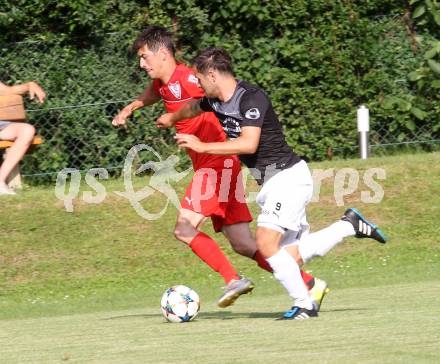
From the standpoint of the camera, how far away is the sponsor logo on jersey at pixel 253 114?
7.86 m

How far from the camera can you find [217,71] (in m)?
8.16

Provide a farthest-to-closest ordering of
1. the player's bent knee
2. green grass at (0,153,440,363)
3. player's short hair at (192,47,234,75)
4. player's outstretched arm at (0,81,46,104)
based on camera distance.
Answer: player's outstretched arm at (0,81,46,104) < the player's bent knee < player's short hair at (192,47,234,75) < green grass at (0,153,440,363)

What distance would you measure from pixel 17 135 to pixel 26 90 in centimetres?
50

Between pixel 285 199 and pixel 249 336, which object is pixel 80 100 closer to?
pixel 285 199

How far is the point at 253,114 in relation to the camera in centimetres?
787

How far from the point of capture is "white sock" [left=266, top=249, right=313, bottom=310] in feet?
25.8

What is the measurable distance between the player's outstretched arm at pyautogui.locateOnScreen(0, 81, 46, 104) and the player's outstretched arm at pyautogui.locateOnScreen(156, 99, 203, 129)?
365cm

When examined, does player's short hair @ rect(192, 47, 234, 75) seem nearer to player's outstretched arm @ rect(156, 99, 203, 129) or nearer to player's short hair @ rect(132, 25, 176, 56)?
player's outstretched arm @ rect(156, 99, 203, 129)

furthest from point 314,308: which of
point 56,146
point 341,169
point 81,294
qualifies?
point 56,146

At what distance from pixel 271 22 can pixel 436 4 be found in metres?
2.18

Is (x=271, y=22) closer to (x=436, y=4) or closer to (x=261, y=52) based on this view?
(x=261, y=52)

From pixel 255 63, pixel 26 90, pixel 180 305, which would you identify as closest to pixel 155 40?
pixel 180 305

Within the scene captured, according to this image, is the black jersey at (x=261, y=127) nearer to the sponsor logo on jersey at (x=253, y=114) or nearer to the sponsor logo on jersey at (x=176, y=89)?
the sponsor logo on jersey at (x=253, y=114)

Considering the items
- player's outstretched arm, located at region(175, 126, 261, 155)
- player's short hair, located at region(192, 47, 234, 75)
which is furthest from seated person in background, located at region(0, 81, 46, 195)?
player's outstretched arm, located at region(175, 126, 261, 155)
